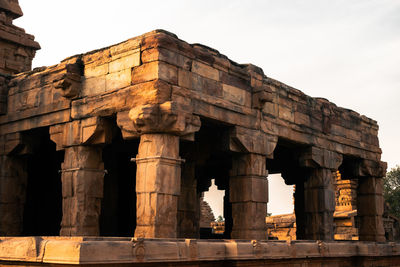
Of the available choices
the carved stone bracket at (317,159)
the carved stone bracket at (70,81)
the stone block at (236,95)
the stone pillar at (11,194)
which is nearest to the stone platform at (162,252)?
the stone block at (236,95)

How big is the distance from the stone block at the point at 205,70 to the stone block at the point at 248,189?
7.05 ft

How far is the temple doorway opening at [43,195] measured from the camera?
14273mm

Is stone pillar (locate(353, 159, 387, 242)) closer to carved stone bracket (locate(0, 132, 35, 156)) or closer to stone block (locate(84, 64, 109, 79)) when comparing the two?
stone block (locate(84, 64, 109, 79))

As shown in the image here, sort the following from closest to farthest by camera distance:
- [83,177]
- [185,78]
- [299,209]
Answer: [185,78] → [83,177] → [299,209]

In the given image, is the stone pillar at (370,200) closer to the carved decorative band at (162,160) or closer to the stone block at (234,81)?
the stone block at (234,81)

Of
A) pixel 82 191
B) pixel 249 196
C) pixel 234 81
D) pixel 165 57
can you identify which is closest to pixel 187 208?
pixel 249 196

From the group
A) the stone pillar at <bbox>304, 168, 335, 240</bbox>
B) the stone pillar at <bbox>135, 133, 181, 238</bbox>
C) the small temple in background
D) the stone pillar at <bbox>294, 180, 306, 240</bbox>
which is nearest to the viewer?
the stone pillar at <bbox>135, 133, 181, 238</bbox>

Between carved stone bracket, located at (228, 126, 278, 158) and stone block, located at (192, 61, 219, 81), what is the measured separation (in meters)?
1.13

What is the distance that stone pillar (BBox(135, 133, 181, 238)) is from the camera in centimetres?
844

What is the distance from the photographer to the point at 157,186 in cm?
854

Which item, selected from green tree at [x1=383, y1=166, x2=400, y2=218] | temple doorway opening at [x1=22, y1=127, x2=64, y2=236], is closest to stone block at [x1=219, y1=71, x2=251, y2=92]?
temple doorway opening at [x1=22, y1=127, x2=64, y2=236]

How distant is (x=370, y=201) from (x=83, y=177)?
8869 mm

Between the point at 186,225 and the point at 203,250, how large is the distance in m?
4.40

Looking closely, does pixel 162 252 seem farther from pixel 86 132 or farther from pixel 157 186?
pixel 86 132
